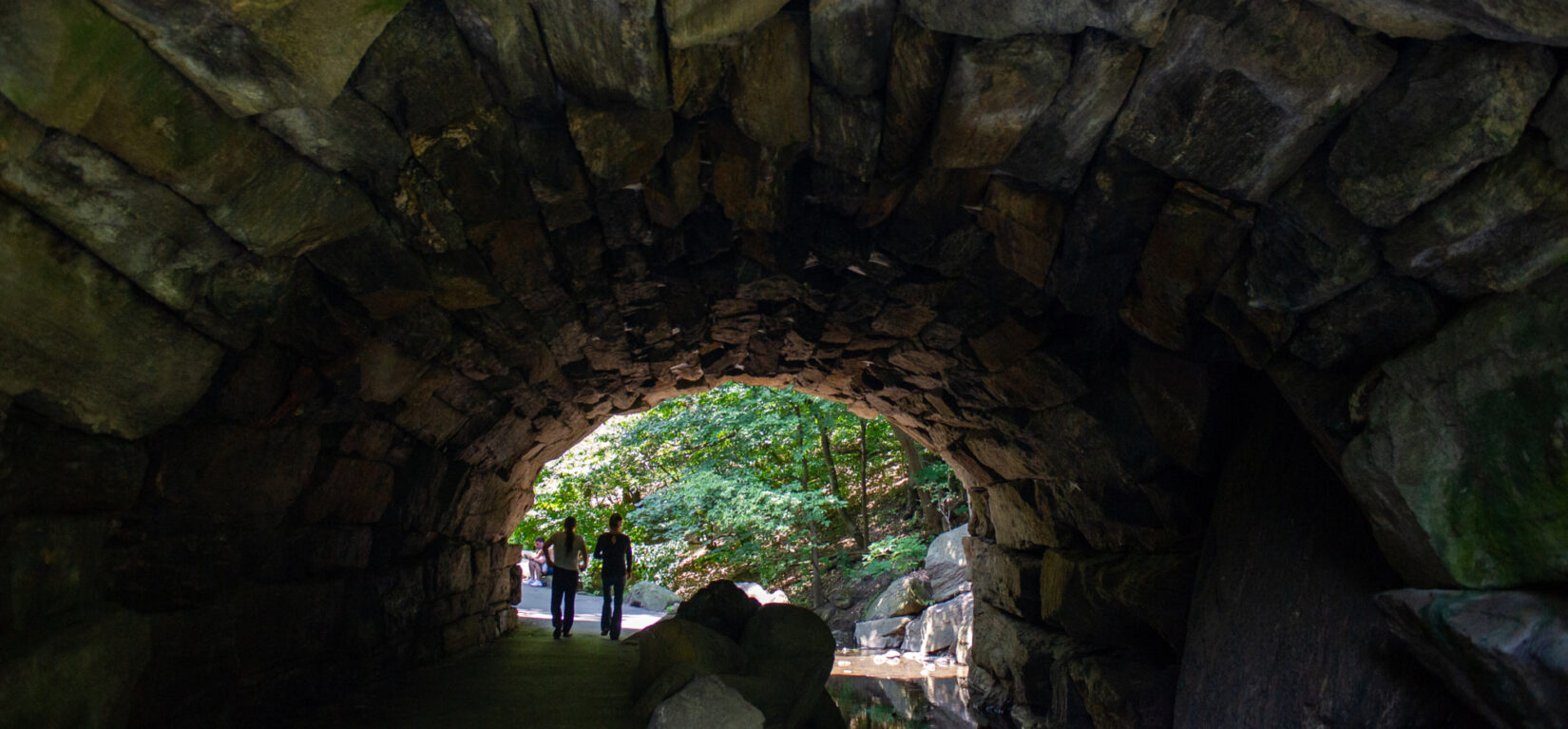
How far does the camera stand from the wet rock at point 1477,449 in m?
2.02

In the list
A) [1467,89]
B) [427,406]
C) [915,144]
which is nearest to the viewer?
[1467,89]

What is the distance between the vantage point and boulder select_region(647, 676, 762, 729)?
357 cm

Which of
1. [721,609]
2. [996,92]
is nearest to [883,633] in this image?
[721,609]

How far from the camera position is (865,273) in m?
3.96

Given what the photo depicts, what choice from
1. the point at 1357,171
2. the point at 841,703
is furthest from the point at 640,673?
the point at 1357,171

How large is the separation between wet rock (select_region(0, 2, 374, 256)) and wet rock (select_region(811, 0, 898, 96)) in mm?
1458

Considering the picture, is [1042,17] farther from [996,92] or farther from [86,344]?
[86,344]

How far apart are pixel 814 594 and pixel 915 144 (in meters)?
12.2

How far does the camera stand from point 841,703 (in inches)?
267

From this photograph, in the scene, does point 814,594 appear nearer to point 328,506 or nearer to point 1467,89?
point 328,506

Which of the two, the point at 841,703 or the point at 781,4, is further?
the point at 841,703

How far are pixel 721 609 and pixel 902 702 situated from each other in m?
2.38

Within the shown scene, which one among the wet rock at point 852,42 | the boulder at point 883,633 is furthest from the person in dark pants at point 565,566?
the wet rock at point 852,42

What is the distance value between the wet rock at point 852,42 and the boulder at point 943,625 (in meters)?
8.24
